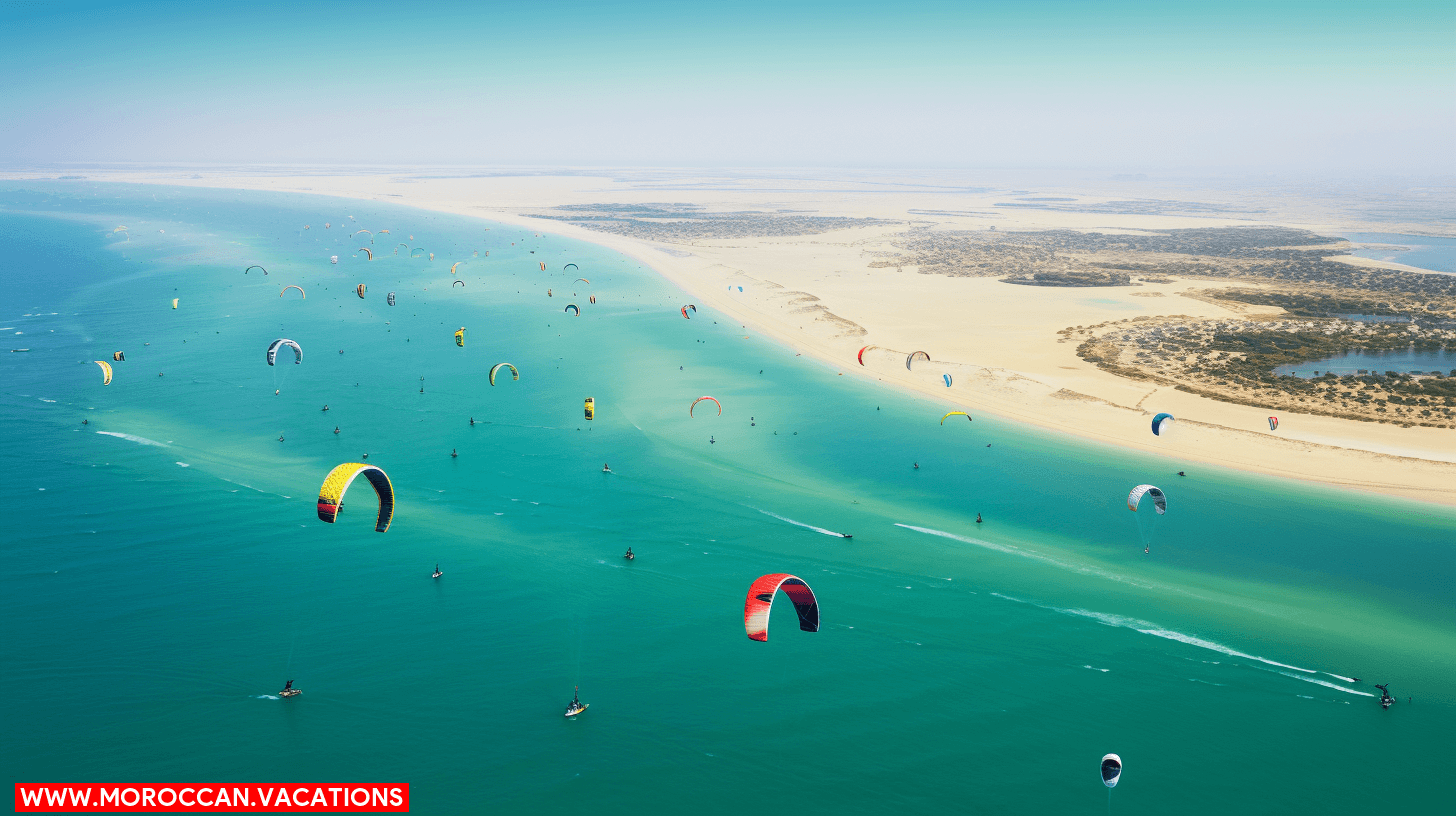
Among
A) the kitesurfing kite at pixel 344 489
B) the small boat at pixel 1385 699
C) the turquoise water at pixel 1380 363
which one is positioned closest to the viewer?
the small boat at pixel 1385 699

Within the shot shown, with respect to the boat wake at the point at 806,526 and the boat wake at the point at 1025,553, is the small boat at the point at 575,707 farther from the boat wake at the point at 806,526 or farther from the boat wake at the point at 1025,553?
the boat wake at the point at 1025,553

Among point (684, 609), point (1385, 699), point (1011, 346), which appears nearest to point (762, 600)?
point (684, 609)

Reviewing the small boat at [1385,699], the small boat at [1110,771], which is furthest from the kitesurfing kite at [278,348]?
the small boat at [1385,699]

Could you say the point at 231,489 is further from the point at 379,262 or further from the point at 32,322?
the point at 379,262

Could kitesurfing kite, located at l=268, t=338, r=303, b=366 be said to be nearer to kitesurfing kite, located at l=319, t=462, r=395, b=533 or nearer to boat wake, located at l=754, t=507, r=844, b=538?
kitesurfing kite, located at l=319, t=462, r=395, b=533

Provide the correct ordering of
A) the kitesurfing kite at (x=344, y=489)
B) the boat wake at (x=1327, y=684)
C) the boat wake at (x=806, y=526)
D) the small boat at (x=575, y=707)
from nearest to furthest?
the small boat at (x=575, y=707), the boat wake at (x=1327, y=684), the kitesurfing kite at (x=344, y=489), the boat wake at (x=806, y=526)

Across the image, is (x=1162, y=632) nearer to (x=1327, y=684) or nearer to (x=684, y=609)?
(x=1327, y=684)
